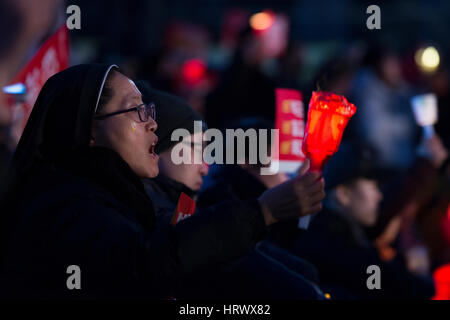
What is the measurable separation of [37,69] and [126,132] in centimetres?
159

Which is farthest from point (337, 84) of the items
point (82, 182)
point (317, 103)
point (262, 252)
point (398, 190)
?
point (82, 182)

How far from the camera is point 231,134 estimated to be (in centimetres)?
379

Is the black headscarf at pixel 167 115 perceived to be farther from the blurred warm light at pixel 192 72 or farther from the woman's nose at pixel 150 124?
the blurred warm light at pixel 192 72

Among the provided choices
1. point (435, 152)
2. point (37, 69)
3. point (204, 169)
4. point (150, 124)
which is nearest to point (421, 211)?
point (435, 152)

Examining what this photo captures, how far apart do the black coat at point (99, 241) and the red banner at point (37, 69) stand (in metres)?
1.54

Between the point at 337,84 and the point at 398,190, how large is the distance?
1.25m

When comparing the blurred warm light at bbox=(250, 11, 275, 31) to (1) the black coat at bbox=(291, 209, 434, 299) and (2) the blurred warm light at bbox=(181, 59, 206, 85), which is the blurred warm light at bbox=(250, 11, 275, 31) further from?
(1) the black coat at bbox=(291, 209, 434, 299)

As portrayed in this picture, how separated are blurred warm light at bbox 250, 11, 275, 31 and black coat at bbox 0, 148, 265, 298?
4436 millimetres

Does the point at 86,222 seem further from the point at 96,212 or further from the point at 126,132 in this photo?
the point at 126,132

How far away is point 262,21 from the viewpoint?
6.90 metres

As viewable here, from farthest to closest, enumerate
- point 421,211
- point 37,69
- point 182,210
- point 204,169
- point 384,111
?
point 384,111 < point 421,211 < point 37,69 < point 204,169 < point 182,210
